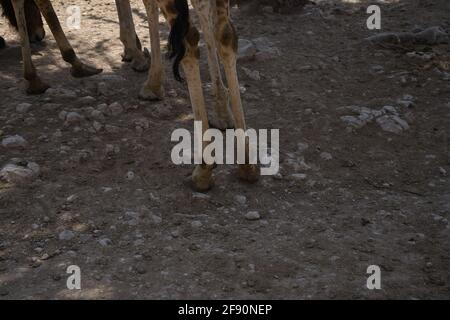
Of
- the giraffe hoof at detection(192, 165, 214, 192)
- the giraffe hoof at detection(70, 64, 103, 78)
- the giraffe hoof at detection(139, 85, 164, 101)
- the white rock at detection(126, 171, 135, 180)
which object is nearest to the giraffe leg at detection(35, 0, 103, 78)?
the giraffe hoof at detection(70, 64, 103, 78)

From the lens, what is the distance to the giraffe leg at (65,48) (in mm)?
5754

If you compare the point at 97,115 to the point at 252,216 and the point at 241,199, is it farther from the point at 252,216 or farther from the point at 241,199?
the point at 252,216

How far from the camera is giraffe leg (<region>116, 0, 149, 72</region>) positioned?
19.8 ft

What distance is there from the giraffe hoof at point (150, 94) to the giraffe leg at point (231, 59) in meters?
1.27

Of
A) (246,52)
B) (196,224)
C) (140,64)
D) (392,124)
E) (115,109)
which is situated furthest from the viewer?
(246,52)

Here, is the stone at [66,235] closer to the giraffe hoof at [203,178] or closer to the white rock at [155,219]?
the white rock at [155,219]

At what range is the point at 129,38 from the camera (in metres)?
6.11

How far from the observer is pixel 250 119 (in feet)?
17.2

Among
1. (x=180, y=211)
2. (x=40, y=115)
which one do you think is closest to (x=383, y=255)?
(x=180, y=211)

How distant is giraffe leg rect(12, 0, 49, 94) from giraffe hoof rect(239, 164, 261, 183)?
2.35 m

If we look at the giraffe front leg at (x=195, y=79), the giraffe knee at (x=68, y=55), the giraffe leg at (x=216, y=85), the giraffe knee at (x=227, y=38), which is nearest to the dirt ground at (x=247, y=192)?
the giraffe knee at (x=68, y=55)

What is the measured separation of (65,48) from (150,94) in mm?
1088

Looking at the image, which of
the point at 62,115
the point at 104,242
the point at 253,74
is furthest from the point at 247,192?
the point at 253,74

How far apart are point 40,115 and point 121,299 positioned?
8.46 ft
